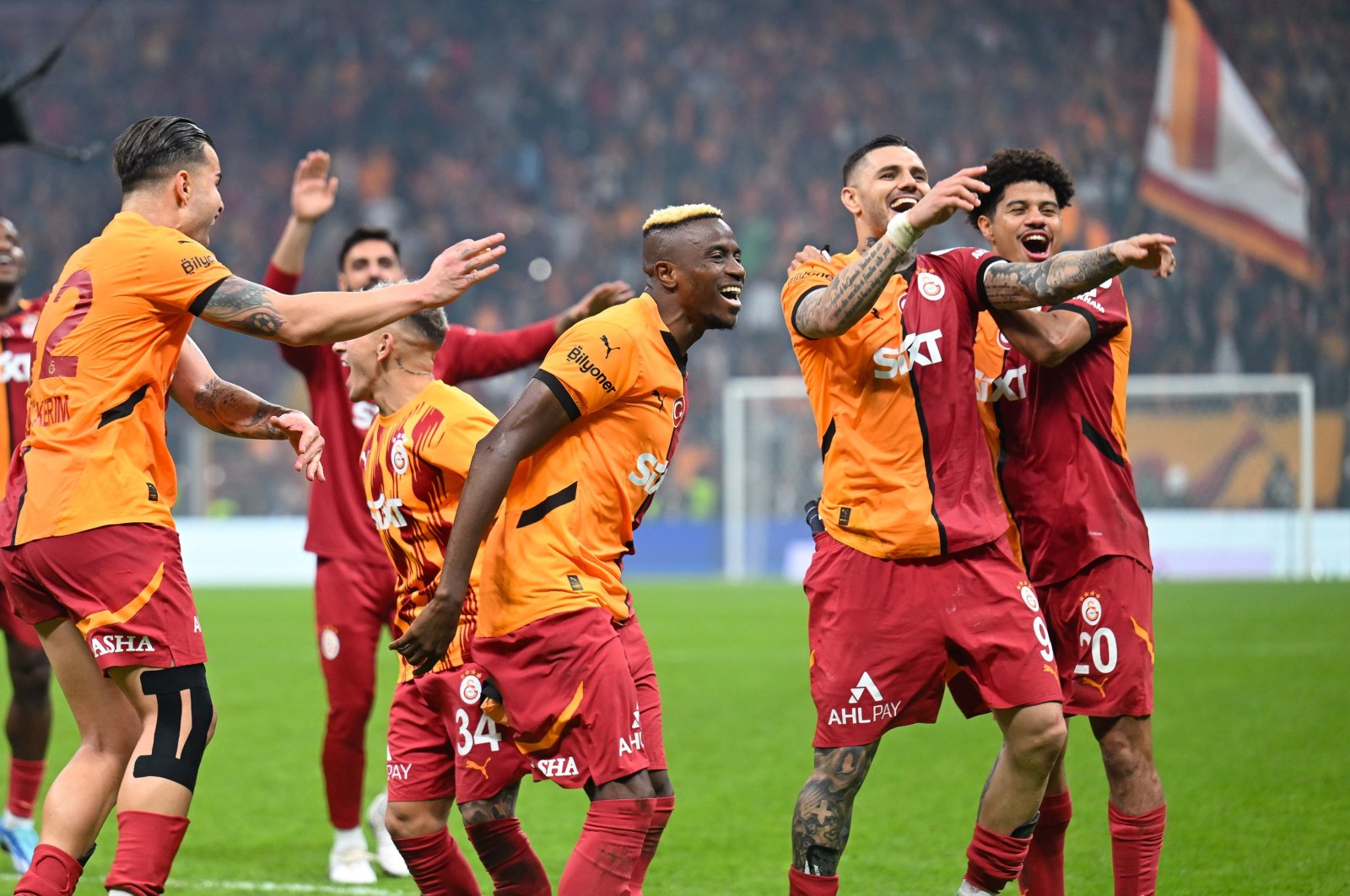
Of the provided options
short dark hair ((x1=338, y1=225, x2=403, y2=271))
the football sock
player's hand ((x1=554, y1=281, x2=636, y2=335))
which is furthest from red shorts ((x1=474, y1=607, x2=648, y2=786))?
the football sock

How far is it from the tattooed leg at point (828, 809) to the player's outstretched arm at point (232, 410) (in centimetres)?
162

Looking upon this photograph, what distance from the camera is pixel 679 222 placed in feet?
12.6

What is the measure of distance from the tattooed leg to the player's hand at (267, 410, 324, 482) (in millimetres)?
1605

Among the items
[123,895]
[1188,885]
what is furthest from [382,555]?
[1188,885]

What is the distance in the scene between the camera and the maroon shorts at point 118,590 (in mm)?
3873

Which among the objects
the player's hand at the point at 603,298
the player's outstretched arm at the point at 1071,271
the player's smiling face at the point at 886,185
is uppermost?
the player's smiling face at the point at 886,185

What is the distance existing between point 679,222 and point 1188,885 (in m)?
3.06

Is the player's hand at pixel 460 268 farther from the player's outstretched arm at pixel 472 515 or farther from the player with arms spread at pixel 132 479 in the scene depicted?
the player's outstretched arm at pixel 472 515

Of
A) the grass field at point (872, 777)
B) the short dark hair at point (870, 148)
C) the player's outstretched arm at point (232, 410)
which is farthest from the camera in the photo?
the grass field at point (872, 777)

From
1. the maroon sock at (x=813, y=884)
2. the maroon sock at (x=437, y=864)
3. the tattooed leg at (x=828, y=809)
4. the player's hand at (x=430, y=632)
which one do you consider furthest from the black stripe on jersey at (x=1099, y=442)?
the maroon sock at (x=437, y=864)

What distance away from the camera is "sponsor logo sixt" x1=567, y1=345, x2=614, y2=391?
3.64 m

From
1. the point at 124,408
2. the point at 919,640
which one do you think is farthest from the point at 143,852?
the point at 919,640

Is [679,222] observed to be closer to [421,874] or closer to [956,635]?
[956,635]

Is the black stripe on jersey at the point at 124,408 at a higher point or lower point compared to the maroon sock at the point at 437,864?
higher
